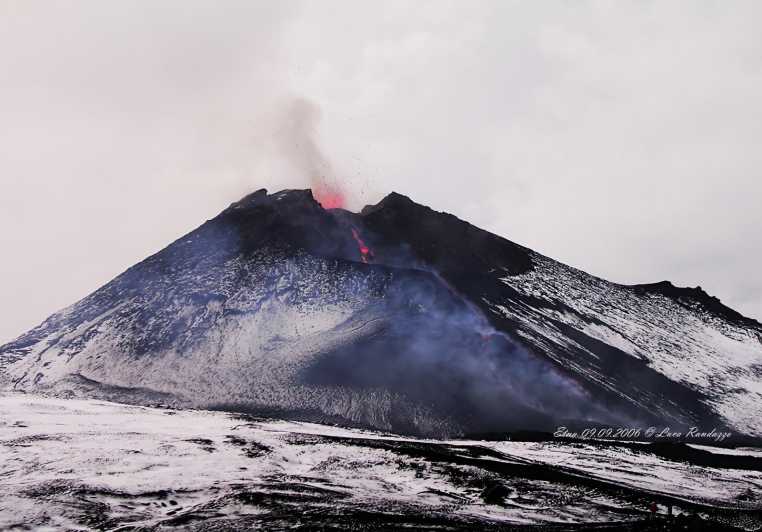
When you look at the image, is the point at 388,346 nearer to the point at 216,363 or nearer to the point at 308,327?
the point at 308,327

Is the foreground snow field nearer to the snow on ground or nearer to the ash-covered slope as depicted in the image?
the ash-covered slope

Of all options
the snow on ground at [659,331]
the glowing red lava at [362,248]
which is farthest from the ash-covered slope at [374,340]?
the snow on ground at [659,331]

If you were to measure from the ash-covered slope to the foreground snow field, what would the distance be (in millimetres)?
14480

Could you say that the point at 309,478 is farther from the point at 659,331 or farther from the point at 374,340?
the point at 659,331

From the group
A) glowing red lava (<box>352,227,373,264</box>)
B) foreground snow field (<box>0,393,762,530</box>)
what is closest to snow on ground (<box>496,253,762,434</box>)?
glowing red lava (<box>352,227,373,264</box>)

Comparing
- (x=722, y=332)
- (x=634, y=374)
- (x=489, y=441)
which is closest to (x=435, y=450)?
(x=489, y=441)

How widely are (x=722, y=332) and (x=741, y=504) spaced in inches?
3649

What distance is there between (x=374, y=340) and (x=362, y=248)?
119ft

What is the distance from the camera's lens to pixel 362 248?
4589 inches

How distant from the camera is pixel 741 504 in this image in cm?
3878

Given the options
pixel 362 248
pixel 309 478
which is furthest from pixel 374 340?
pixel 309 478

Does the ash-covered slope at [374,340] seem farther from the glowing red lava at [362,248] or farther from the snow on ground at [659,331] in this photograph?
the snow on ground at [659,331]

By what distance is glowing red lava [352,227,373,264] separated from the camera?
114 m

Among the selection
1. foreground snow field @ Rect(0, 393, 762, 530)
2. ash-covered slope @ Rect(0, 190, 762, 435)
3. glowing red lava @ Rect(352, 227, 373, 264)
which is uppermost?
glowing red lava @ Rect(352, 227, 373, 264)
